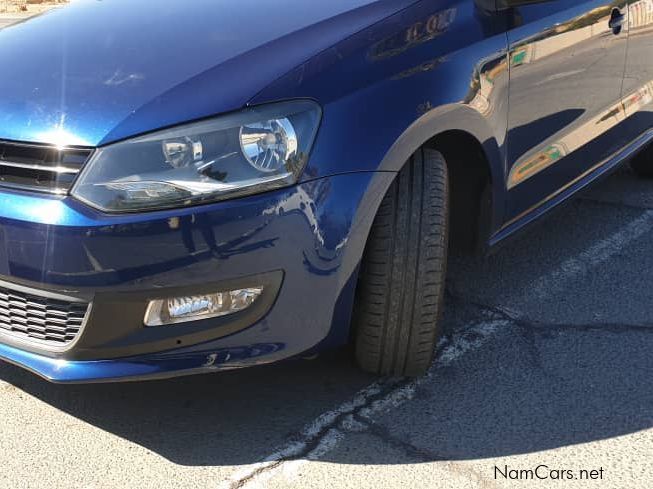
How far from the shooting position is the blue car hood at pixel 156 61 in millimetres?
2139

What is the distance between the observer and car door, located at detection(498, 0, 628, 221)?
2799mm

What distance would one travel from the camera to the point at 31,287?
2174mm

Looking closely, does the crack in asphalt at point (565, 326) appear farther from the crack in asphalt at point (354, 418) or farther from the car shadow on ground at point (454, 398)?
the crack in asphalt at point (354, 418)

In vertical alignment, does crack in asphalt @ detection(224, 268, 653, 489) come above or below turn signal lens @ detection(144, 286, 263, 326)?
below

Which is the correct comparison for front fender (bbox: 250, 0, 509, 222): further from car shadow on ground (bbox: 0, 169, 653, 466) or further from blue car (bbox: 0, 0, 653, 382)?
car shadow on ground (bbox: 0, 169, 653, 466)

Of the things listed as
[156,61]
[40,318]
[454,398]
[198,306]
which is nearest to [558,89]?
[454,398]

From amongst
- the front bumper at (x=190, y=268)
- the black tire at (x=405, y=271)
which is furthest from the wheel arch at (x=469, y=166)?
the front bumper at (x=190, y=268)

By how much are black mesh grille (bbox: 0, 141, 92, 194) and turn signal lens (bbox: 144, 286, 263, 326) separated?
379 mm

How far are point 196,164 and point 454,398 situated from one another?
1.11 metres

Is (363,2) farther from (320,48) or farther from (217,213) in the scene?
(217,213)

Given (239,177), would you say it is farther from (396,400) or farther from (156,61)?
(396,400)

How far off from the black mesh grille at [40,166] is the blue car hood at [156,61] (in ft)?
0.10

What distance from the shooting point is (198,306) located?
7.20 ft

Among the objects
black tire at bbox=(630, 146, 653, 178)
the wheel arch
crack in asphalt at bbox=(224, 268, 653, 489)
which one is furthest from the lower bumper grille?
black tire at bbox=(630, 146, 653, 178)
